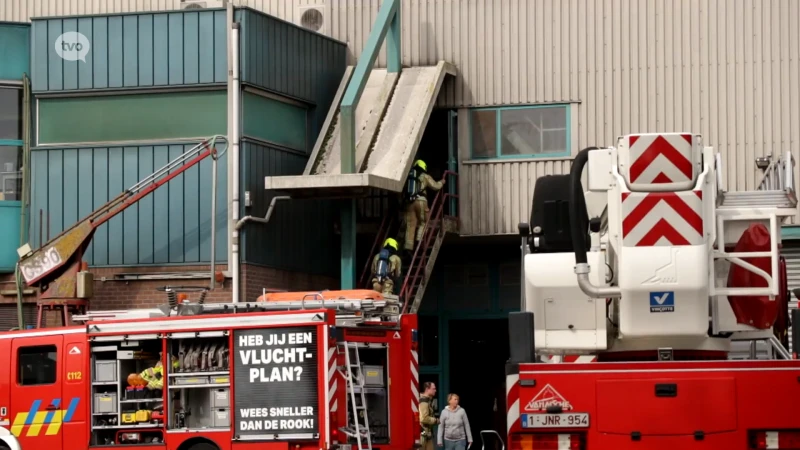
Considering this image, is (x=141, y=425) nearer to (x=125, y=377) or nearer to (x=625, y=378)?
(x=125, y=377)

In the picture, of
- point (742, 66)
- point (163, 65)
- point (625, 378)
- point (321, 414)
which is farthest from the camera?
point (742, 66)

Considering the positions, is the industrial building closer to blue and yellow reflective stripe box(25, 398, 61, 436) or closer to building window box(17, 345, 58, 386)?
building window box(17, 345, 58, 386)

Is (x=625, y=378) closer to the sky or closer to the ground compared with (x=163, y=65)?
closer to the ground

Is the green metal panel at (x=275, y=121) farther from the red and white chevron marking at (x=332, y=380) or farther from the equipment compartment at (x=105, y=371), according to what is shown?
the red and white chevron marking at (x=332, y=380)

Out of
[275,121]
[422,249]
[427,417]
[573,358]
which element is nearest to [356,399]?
[427,417]

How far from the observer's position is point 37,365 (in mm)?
19859

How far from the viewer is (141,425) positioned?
1923cm

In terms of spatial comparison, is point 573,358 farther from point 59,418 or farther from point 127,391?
point 59,418

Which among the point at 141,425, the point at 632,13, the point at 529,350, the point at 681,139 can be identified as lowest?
the point at 141,425

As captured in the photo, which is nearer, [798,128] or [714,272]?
[714,272]

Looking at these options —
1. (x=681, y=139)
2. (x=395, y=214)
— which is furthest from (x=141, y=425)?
(x=681, y=139)

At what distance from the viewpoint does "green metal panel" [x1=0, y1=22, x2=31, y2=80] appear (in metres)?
25.3

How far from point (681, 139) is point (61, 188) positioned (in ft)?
52.2

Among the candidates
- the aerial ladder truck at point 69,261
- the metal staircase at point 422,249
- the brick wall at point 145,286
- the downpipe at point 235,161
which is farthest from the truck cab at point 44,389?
the metal staircase at point 422,249
